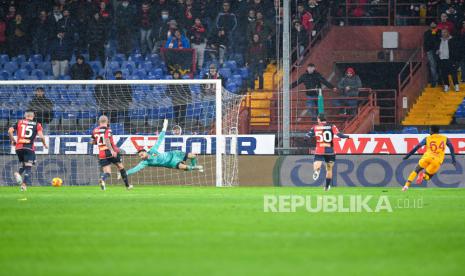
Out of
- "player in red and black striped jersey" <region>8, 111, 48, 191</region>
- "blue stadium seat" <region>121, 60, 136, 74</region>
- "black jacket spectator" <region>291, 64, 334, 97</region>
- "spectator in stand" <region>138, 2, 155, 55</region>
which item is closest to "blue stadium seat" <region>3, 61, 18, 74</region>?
"blue stadium seat" <region>121, 60, 136, 74</region>

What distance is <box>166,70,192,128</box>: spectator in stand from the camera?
27.3 meters

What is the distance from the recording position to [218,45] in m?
30.9

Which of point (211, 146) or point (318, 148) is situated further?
point (211, 146)

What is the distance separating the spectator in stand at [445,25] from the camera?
29.6 metres

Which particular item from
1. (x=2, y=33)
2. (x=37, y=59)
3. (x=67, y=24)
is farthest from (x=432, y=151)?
(x=2, y=33)

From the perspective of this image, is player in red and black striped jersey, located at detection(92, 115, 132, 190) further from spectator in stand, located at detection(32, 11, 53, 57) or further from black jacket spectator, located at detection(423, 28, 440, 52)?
black jacket spectator, located at detection(423, 28, 440, 52)

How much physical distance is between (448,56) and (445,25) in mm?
1119

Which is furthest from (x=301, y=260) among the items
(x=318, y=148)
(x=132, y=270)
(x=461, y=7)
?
(x=461, y=7)

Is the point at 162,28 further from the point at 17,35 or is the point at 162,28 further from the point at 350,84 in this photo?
the point at 350,84

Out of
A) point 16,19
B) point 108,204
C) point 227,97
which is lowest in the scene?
point 108,204

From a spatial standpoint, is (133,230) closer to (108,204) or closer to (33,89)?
(108,204)

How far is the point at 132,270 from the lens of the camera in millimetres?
7430

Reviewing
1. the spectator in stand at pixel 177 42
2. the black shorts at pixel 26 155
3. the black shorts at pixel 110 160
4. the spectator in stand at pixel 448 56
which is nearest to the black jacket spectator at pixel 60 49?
the spectator in stand at pixel 177 42

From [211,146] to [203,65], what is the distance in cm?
557
